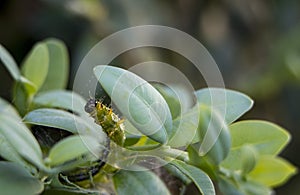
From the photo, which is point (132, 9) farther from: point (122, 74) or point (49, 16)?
point (122, 74)

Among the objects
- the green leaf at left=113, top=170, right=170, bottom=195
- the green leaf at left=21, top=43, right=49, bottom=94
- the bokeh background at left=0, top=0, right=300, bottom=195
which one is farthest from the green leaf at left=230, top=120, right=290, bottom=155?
the bokeh background at left=0, top=0, right=300, bottom=195

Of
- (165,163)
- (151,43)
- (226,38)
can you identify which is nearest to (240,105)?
(165,163)

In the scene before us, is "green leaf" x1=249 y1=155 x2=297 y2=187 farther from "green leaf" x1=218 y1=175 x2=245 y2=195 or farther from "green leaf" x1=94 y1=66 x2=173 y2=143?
"green leaf" x1=94 y1=66 x2=173 y2=143

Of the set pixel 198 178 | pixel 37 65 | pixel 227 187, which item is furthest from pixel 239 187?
pixel 37 65

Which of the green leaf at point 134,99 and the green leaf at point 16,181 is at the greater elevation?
the green leaf at point 134,99

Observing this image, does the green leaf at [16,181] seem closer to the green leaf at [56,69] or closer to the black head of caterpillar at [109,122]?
the black head of caterpillar at [109,122]

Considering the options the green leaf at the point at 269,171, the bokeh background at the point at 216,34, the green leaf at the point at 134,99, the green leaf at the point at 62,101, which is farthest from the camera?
the bokeh background at the point at 216,34

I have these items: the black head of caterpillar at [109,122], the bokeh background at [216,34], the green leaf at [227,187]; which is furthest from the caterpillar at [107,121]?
the bokeh background at [216,34]
